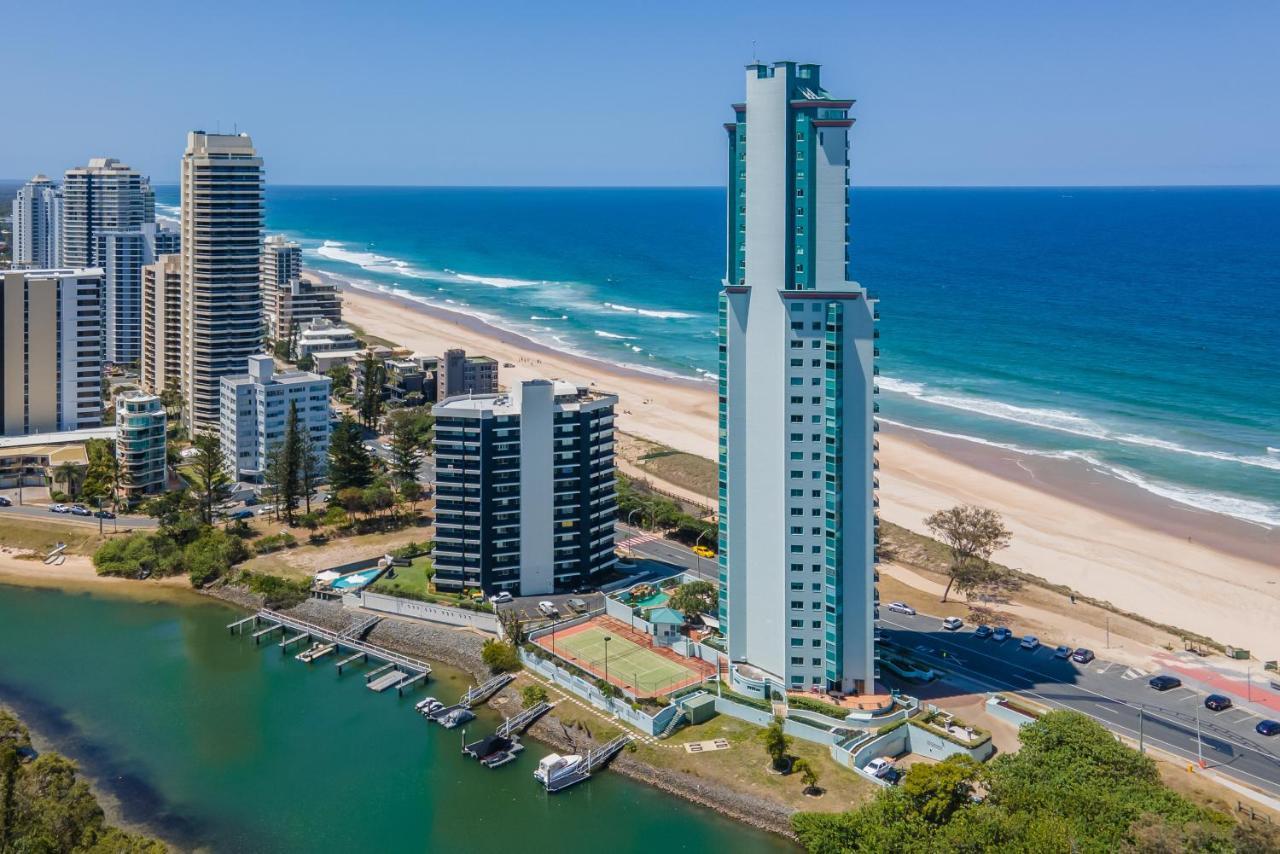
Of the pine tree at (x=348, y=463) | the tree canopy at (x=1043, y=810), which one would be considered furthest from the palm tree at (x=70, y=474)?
the tree canopy at (x=1043, y=810)

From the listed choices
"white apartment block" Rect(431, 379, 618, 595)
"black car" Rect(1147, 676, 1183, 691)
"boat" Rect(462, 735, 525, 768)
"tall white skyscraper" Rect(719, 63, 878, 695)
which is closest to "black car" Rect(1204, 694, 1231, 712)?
"black car" Rect(1147, 676, 1183, 691)

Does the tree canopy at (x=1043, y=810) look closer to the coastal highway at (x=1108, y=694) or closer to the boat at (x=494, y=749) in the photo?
the coastal highway at (x=1108, y=694)

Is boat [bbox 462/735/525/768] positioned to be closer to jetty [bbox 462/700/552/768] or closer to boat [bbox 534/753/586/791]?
jetty [bbox 462/700/552/768]

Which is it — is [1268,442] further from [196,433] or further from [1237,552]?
[196,433]

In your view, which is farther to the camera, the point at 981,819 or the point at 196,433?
the point at 196,433

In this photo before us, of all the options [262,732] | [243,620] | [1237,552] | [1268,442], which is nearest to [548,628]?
[262,732]

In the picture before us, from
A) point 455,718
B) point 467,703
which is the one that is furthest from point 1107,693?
point 455,718
